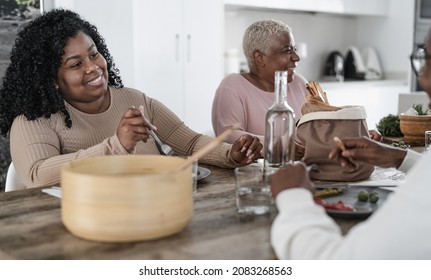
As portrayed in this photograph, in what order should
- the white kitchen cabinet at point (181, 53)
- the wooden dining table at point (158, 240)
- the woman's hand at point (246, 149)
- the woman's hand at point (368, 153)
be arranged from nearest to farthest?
1. the wooden dining table at point (158, 240)
2. the woman's hand at point (368, 153)
3. the woman's hand at point (246, 149)
4. the white kitchen cabinet at point (181, 53)

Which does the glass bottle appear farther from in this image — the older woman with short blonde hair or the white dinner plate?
the older woman with short blonde hair

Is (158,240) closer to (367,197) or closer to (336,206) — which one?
(336,206)

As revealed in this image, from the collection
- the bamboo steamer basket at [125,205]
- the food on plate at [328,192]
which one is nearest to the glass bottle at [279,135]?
the food on plate at [328,192]

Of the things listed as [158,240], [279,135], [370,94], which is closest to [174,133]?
[279,135]

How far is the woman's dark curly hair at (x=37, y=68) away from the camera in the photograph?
1688 mm

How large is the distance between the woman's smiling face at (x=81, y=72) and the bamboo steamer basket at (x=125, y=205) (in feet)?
2.64

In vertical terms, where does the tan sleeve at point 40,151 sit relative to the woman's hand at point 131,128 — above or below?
below

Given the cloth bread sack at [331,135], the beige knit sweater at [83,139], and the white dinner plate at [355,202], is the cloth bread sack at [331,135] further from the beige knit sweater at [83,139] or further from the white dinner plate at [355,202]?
the beige knit sweater at [83,139]

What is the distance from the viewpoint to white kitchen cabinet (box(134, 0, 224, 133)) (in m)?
3.42

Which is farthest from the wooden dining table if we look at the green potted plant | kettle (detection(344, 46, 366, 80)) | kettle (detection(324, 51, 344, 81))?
kettle (detection(344, 46, 366, 80))

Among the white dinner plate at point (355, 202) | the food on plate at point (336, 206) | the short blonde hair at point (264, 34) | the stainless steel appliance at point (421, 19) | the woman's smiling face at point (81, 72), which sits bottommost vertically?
the white dinner plate at point (355, 202)
